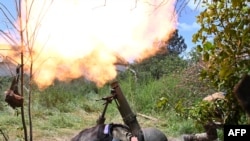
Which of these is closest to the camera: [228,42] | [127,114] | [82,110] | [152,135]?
[228,42]

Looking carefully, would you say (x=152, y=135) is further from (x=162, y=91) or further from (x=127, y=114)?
(x=162, y=91)

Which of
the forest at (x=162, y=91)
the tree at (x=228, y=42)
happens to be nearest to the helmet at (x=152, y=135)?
the forest at (x=162, y=91)

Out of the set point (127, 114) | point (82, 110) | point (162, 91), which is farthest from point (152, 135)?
point (82, 110)

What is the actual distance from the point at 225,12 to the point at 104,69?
2852 millimetres

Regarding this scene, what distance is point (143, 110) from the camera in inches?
561

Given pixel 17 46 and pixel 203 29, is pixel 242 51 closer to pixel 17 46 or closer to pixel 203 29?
pixel 203 29

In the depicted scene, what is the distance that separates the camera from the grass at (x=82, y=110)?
37.7 ft

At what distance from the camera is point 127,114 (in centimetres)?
457

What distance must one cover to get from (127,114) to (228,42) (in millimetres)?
1323

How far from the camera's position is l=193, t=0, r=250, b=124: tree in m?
3.61

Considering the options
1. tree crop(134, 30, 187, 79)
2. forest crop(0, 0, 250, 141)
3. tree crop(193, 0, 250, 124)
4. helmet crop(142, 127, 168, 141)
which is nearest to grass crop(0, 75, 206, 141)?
forest crop(0, 0, 250, 141)

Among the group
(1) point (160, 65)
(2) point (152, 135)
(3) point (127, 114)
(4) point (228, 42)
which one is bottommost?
(2) point (152, 135)

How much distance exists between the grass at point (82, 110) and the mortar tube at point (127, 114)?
6086 millimetres

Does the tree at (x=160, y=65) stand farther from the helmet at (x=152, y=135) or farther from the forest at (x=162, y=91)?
the helmet at (x=152, y=135)
